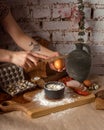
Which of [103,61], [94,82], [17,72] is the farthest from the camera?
[103,61]

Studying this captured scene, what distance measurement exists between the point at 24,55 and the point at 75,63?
297 millimetres

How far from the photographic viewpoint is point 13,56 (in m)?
1.21

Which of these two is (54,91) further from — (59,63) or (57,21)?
(57,21)

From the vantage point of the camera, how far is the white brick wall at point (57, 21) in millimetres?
1530

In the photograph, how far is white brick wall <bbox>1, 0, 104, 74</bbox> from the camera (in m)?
1.53

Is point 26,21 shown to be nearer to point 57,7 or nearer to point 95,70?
point 57,7

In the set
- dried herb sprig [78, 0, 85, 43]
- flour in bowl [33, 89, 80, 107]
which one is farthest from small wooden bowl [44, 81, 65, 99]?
dried herb sprig [78, 0, 85, 43]

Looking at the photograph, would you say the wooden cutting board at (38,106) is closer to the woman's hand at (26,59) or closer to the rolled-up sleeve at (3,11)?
the woman's hand at (26,59)

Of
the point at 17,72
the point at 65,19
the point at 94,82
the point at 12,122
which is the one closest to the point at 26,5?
the point at 65,19

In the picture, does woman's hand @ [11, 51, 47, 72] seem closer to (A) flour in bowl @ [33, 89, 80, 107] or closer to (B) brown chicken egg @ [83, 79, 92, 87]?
(A) flour in bowl @ [33, 89, 80, 107]

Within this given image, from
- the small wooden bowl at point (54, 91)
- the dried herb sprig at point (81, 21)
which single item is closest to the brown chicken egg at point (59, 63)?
the small wooden bowl at point (54, 91)

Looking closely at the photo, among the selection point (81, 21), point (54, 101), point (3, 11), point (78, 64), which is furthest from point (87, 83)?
point (3, 11)

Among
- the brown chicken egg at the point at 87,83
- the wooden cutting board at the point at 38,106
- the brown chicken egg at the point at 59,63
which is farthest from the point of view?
the brown chicken egg at the point at 87,83

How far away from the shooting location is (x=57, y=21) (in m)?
1.57
